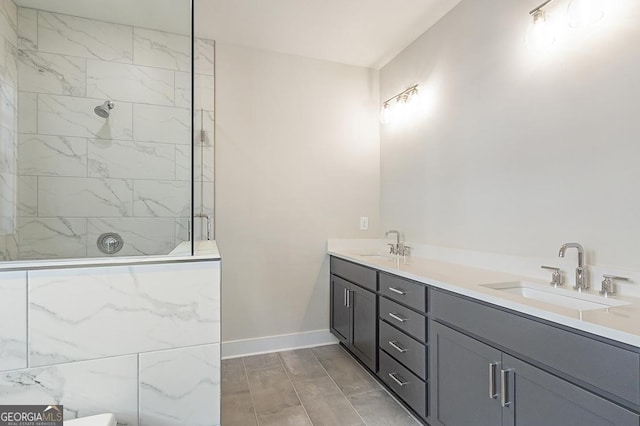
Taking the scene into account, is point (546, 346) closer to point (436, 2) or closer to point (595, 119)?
point (595, 119)

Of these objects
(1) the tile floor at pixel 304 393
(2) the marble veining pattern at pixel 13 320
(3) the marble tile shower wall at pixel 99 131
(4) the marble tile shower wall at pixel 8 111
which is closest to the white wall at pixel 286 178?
(1) the tile floor at pixel 304 393

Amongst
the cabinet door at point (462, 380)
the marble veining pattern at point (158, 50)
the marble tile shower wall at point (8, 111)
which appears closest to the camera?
the cabinet door at point (462, 380)

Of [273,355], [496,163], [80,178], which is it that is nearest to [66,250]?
[80,178]

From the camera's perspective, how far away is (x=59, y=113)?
6.75 ft

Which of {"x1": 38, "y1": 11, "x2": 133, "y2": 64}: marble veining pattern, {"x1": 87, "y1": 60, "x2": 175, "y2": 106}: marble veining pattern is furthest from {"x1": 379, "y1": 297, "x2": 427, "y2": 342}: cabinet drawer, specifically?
{"x1": 38, "y1": 11, "x2": 133, "y2": 64}: marble veining pattern

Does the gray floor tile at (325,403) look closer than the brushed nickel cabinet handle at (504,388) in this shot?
No

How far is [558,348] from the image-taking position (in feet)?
3.35

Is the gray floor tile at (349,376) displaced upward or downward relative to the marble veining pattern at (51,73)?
downward

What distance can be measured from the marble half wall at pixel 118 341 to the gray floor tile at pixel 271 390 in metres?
0.85

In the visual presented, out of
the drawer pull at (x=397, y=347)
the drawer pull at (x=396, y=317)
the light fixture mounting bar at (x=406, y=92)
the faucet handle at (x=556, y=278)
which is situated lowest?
the drawer pull at (x=397, y=347)

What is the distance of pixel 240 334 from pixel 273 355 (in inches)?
12.9

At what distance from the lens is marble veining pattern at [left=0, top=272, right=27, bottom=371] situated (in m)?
1.03

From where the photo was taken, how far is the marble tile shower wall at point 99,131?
1984 millimetres

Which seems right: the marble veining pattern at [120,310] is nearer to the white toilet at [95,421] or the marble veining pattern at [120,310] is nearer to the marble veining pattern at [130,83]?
the white toilet at [95,421]
